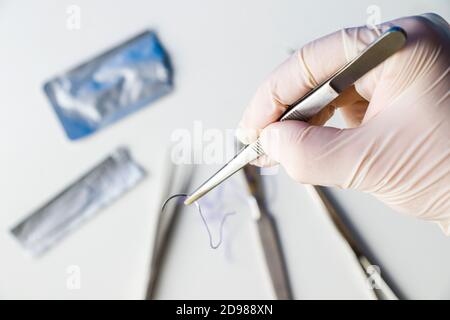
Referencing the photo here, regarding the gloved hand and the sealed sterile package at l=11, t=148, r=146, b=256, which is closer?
the gloved hand

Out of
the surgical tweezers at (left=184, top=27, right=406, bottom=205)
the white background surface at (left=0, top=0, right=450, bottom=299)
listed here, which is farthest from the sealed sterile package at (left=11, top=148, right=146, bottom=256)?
the surgical tweezers at (left=184, top=27, right=406, bottom=205)

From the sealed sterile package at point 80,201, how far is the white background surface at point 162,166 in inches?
0.7

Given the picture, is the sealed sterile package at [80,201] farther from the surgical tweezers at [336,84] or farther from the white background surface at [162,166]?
the surgical tweezers at [336,84]

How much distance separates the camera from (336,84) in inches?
19.1

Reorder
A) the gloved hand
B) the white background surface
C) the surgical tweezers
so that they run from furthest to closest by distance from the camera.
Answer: the white background surface, the gloved hand, the surgical tweezers

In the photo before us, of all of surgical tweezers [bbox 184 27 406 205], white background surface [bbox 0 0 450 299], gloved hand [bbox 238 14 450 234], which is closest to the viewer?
surgical tweezers [bbox 184 27 406 205]

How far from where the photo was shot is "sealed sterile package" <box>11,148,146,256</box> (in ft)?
3.18

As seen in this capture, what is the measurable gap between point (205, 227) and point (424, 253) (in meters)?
0.49

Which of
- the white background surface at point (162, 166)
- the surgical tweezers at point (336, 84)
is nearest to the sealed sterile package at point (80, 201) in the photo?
the white background surface at point (162, 166)

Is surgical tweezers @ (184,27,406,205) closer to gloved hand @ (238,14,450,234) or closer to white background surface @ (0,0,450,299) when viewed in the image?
gloved hand @ (238,14,450,234)

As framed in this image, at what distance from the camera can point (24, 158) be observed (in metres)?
0.98

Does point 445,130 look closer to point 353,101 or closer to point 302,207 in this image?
point 353,101

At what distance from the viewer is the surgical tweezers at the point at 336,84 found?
398 millimetres

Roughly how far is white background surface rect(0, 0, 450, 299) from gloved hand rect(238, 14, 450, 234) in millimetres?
266
